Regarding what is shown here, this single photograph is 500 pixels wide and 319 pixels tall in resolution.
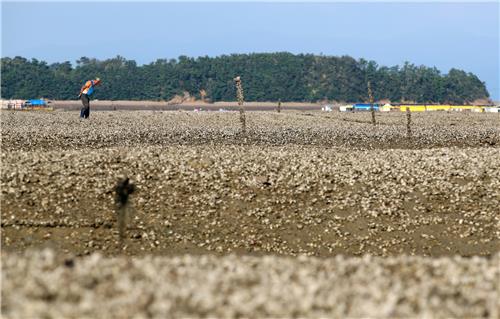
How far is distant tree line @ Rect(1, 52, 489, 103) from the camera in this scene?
155 meters

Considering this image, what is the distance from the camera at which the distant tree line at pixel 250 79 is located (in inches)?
6112

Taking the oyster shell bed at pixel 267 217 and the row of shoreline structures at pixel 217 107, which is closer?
the oyster shell bed at pixel 267 217

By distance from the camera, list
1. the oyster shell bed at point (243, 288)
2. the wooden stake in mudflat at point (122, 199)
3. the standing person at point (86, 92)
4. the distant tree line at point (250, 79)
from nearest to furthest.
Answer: the oyster shell bed at point (243, 288), the wooden stake in mudflat at point (122, 199), the standing person at point (86, 92), the distant tree line at point (250, 79)

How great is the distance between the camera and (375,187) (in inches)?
1157

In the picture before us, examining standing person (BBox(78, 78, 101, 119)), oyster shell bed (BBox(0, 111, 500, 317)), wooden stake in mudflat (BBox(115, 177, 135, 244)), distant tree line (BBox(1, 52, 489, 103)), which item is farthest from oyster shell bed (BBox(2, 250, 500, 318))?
distant tree line (BBox(1, 52, 489, 103))

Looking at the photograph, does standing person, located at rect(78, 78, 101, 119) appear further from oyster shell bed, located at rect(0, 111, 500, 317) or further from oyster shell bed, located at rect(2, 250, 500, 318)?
oyster shell bed, located at rect(2, 250, 500, 318)

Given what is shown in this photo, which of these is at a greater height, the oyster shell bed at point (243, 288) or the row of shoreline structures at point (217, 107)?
the oyster shell bed at point (243, 288)

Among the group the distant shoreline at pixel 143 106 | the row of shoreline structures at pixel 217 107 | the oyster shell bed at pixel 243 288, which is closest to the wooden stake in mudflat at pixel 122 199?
the oyster shell bed at pixel 243 288

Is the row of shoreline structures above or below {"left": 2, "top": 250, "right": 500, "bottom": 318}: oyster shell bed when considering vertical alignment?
below

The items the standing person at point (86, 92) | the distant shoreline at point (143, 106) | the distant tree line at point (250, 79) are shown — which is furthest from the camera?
the distant tree line at point (250, 79)

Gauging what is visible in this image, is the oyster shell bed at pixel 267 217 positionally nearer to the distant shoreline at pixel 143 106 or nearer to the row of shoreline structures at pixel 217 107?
the row of shoreline structures at pixel 217 107

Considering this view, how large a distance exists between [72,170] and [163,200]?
118 inches

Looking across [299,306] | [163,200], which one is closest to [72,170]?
[163,200]

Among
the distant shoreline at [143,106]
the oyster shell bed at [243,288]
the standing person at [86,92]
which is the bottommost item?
the distant shoreline at [143,106]
